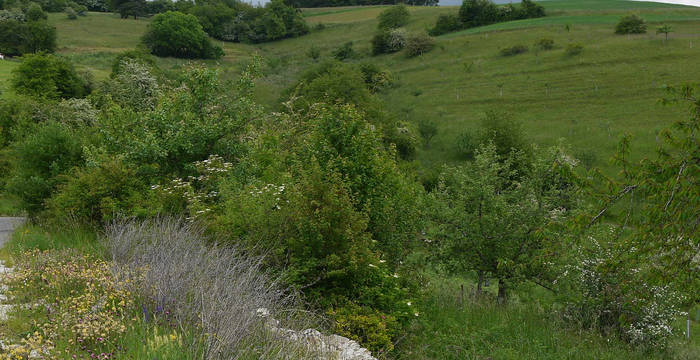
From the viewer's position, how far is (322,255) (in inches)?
324

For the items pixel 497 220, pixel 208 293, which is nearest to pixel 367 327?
pixel 208 293

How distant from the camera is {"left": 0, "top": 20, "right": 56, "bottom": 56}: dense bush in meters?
68.7

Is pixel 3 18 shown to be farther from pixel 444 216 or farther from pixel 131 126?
pixel 444 216

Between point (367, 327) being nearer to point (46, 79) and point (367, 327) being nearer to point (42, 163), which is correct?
point (42, 163)

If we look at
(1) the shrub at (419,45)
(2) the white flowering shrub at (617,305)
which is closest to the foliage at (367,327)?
(2) the white flowering shrub at (617,305)

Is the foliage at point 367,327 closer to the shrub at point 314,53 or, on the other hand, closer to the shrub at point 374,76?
the shrub at point 374,76

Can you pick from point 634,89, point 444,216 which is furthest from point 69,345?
point 634,89

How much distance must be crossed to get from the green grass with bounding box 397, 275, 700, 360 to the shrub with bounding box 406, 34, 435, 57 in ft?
245

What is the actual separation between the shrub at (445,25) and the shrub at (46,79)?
65774 millimetres

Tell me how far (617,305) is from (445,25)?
91972mm

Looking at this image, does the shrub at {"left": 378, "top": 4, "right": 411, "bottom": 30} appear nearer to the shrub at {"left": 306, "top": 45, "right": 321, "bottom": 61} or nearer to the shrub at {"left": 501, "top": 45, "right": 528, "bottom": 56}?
the shrub at {"left": 306, "top": 45, "right": 321, "bottom": 61}

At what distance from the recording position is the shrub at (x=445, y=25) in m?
94.8

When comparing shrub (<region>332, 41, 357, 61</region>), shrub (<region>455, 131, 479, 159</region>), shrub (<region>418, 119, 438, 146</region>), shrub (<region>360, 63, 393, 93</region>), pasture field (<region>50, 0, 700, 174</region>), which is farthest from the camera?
shrub (<region>332, 41, 357, 61</region>)

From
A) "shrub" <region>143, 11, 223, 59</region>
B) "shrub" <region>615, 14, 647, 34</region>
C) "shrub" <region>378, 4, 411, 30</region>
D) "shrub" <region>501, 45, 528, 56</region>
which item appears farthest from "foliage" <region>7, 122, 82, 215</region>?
"shrub" <region>378, 4, 411, 30</region>
